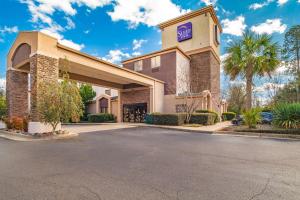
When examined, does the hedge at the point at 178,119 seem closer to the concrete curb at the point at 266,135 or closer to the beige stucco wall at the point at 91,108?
the concrete curb at the point at 266,135

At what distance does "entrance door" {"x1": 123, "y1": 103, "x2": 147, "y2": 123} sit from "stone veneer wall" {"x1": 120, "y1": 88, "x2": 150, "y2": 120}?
0.55 meters

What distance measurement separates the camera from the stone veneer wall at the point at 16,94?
13.3 meters

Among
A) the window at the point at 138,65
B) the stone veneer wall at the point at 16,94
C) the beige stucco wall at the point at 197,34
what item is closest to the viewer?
the stone veneer wall at the point at 16,94

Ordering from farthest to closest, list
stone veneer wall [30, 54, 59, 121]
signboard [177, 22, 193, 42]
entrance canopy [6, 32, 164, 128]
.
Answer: signboard [177, 22, 193, 42], entrance canopy [6, 32, 164, 128], stone veneer wall [30, 54, 59, 121]

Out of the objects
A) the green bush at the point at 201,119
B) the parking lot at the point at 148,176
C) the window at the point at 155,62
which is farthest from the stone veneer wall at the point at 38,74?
the window at the point at 155,62

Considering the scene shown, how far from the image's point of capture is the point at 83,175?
3859 mm

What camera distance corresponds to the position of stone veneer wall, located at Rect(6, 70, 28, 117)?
1326cm

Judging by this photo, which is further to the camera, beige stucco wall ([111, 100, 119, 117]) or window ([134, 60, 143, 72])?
beige stucco wall ([111, 100, 119, 117])

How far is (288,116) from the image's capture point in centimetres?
1094

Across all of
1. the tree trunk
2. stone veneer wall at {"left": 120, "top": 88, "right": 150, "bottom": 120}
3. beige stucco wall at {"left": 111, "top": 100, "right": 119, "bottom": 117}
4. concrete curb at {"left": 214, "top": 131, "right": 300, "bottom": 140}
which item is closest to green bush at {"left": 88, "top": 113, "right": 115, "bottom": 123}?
beige stucco wall at {"left": 111, "top": 100, "right": 119, "bottom": 117}

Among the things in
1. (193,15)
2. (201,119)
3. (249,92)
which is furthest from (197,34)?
(201,119)

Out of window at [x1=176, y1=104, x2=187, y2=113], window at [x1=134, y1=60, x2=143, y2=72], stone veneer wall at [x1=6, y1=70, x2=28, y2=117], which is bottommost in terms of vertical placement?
window at [x1=176, y1=104, x2=187, y2=113]

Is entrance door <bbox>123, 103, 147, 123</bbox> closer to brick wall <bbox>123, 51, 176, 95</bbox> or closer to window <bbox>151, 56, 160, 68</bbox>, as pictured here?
brick wall <bbox>123, 51, 176, 95</bbox>

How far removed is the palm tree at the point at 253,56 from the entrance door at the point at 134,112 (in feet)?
38.1
